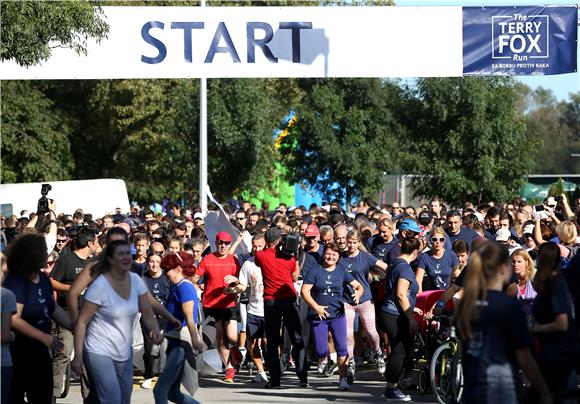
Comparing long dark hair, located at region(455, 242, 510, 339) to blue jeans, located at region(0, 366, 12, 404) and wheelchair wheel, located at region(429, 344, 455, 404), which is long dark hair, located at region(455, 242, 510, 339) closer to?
blue jeans, located at region(0, 366, 12, 404)

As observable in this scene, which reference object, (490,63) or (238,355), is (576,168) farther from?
(238,355)

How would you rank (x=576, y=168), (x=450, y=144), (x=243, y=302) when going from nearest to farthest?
(x=243, y=302) < (x=450, y=144) < (x=576, y=168)

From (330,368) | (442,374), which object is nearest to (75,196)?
(330,368)

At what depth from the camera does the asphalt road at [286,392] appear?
13266 millimetres

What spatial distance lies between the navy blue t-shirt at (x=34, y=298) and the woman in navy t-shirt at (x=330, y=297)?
5.07 m

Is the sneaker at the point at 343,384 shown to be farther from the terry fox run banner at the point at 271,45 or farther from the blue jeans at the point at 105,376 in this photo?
the terry fox run banner at the point at 271,45

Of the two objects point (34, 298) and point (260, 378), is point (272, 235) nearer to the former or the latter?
point (260, 378)

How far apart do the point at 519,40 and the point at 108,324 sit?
671 inches

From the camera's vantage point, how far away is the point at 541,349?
338 inches

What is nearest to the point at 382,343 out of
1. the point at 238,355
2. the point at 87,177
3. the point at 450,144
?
the point at 238,355

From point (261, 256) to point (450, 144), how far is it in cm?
2565

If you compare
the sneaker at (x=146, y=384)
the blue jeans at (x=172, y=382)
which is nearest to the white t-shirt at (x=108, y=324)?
the blue jeans at (x=172, y=382)

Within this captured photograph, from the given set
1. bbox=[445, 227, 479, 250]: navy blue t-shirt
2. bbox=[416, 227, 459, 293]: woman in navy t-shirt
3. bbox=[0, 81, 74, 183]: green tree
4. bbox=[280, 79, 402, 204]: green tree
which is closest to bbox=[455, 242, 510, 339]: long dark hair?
bbox=[416, 227, 459, 293]: woman in navy t-shirt

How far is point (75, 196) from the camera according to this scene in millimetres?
35281
